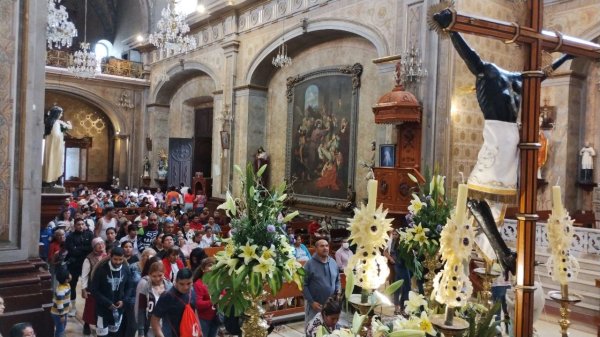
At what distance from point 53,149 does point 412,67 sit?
7526 mm

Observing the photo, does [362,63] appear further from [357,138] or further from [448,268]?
[448,268]

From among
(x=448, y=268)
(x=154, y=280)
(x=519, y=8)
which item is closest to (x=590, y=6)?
(x=519, y=8)

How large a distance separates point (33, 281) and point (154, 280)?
1.48m

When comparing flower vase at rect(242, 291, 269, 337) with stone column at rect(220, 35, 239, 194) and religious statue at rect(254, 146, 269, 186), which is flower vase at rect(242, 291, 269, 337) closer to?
religious statue at rect(254, 146, 269, 186)

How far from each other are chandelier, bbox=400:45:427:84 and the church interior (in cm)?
4

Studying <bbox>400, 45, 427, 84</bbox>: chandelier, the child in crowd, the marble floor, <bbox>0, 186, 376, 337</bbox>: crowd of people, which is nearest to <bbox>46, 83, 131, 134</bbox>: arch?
<bbox>400, 45, 427, 84</bbox>: chandelier

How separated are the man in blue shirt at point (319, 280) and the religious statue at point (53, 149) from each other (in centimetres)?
550

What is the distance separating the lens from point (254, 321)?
10.7 feet

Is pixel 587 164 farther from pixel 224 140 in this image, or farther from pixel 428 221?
pixel 224 140

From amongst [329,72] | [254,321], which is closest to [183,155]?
[329,72]

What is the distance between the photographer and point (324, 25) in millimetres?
14289

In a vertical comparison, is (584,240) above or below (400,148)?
below

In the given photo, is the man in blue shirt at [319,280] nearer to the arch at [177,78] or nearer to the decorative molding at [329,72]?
the decorative molding at [329,72]

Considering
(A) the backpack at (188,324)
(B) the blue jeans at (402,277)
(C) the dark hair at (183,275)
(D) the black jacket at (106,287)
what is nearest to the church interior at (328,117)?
(B) the blue jeans at (402,277)
